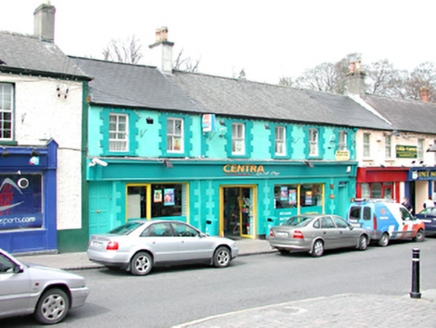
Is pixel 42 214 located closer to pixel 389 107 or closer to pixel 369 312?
pixel 369 312

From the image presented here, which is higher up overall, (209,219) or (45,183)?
(45,183)

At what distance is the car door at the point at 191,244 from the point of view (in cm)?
1265

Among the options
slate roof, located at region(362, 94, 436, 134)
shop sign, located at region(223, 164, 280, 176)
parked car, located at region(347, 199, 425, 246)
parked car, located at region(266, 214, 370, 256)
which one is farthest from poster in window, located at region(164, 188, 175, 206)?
slate roof, located at region(362, 94, 436, 134)

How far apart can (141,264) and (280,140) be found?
1154 cm

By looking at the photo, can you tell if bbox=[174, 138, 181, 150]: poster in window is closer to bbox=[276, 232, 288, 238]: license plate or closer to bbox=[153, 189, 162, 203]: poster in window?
bbox=[153, 189, 162, 203]: poster in window

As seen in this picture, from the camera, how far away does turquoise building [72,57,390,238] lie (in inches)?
646

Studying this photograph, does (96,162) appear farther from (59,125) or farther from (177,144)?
(177,144)

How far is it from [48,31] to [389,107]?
69.9 ft

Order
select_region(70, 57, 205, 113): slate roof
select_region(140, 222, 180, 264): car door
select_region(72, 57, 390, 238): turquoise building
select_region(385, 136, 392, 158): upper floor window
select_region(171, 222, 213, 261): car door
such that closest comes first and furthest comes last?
select_region(140, 222, 180, 264): car door
select_region(171, 222, 213, 261): car door
select_region(72, 57, 390, 238): turquoise building
select_region(70, 57, 205, 113): slate roof
select_region(385, 136, 392, 158): upper floor window

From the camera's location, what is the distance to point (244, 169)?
65.3 feet

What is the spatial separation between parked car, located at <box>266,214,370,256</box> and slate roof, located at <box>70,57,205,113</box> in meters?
6.04

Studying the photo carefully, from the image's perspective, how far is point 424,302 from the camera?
29.1 ft

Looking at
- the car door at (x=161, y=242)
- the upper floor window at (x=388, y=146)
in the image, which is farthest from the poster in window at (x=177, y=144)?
the upper floor window at (x=388, y=146)

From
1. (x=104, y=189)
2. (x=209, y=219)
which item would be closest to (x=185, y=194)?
(x=209, y=219)
